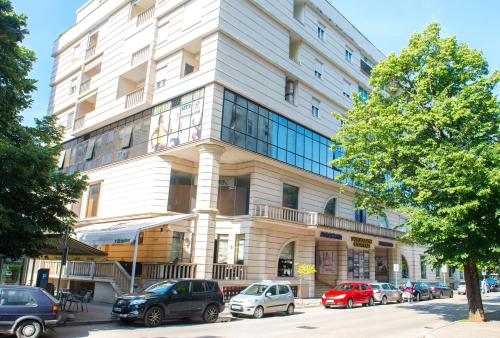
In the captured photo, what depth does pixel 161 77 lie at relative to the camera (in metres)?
29.7

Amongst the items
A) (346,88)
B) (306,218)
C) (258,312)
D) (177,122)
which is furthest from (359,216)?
(258,312)

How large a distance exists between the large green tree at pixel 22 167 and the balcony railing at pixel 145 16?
52.9ft

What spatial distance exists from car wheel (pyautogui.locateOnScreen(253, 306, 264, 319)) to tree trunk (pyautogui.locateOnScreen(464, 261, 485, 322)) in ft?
28.9

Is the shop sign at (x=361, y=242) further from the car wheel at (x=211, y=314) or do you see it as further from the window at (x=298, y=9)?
the car wheel at (x=211, y=314)

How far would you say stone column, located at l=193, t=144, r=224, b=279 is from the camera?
23.7 metres

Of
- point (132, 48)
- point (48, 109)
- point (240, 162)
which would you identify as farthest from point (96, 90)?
point (240, 162)

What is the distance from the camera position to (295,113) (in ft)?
102

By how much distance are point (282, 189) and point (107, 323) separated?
54.9 ft

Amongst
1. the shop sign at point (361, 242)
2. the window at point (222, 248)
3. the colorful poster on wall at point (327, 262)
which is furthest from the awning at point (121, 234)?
the shop sign at point (361, 242)

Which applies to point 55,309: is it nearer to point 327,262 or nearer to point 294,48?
point 327,262

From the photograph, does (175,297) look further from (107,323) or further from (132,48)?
(132,48)

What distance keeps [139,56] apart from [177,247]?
14813mm

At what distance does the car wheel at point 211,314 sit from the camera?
16844 mm

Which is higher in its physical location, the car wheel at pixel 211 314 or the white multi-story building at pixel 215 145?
the white multi-story building at pixel 215 145
